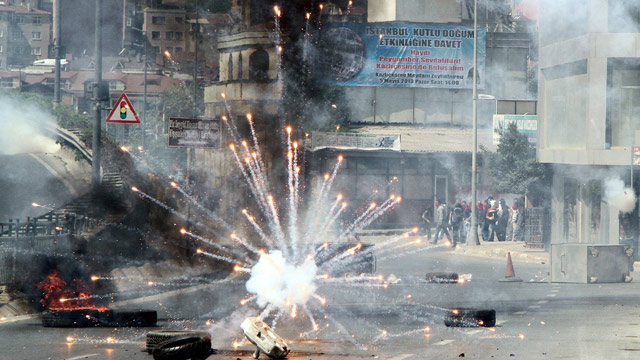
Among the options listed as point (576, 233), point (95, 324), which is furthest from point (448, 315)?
point (576, 233)

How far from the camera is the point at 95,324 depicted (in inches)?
681

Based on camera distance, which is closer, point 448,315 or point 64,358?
point 64,358

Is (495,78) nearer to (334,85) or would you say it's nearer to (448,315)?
(334,85)

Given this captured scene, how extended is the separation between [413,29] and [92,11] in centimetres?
1422

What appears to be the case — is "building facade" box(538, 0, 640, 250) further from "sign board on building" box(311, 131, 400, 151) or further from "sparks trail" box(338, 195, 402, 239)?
"sign board on building" box(311, 131, 400, 151)

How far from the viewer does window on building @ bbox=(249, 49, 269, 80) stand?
1365 inches

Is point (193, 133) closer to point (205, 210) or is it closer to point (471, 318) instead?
point (205, 210)

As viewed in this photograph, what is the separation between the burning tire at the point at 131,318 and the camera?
17.2 m

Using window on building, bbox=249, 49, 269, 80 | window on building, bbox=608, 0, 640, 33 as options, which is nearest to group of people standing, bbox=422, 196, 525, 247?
window on building, bbox=249, 49, 269, 80

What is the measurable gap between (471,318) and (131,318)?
6399 millimetres

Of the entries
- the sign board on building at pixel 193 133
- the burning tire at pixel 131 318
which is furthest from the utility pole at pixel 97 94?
the burning tire at pixel 131 318

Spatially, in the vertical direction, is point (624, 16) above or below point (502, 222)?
above

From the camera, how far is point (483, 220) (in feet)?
126

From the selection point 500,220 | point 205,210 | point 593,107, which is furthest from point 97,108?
point 500,220
